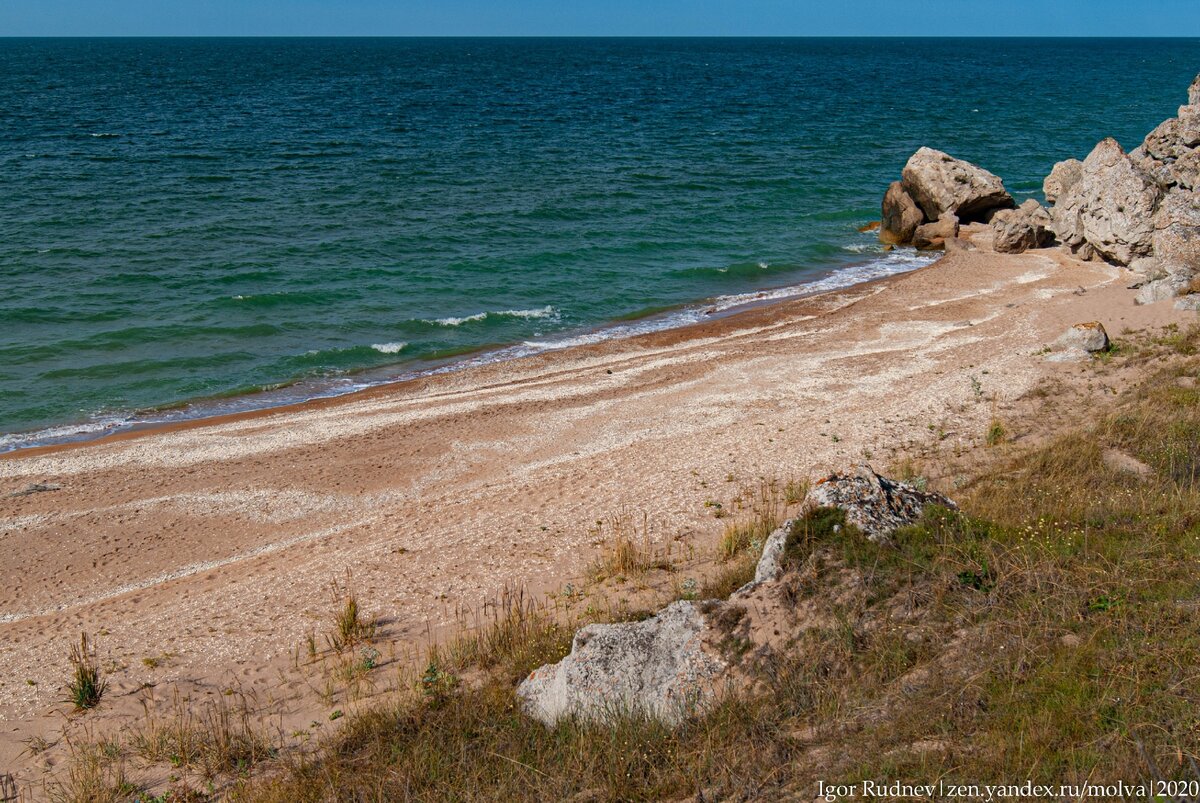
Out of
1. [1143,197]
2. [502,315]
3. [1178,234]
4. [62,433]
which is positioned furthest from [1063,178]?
[62,433]

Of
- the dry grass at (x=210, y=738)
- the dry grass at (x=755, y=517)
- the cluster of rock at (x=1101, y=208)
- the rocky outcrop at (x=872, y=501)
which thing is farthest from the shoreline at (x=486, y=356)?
the rocky outcrop at (x=872, y=501)

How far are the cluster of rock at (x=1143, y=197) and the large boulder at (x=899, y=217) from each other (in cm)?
690

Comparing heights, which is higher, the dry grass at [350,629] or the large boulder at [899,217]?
the large boulder at [899,217]

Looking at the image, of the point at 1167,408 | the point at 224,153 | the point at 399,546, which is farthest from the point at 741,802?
the point at 224,153

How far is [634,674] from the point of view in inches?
304

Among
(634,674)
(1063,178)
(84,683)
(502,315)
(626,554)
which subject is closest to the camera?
(634,674)

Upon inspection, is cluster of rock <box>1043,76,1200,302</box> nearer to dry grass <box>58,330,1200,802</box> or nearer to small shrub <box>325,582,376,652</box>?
dry grass <box>58,330,1200,802</box>

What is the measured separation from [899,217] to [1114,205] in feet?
33.5

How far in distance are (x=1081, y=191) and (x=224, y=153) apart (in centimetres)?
4065

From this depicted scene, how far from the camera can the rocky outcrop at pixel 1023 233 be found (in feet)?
104

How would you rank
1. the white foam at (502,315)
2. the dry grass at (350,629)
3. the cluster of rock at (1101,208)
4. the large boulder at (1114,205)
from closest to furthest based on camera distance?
the dry grass at (350,629) < the cluster of rock at (1101,208) < the large boulder at (1114,205) < the white foam at (502,315)

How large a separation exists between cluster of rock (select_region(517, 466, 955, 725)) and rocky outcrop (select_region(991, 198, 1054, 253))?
26.5 metres

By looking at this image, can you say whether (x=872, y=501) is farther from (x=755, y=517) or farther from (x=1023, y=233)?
(x=1023, y=233)

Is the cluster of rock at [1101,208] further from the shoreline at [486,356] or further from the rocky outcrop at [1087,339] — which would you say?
the rocky outcrop at [1087,339]
